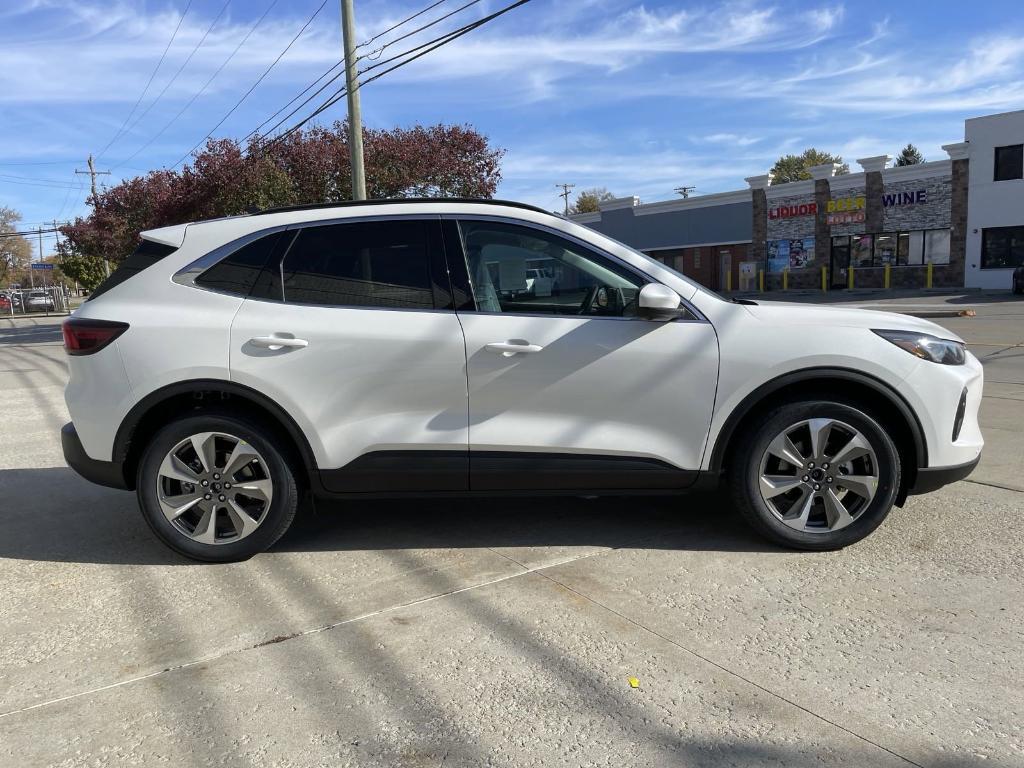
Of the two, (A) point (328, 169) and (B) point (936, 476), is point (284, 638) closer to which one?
(B) point (936, 476)

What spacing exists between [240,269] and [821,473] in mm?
3046

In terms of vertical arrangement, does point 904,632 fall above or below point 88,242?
below

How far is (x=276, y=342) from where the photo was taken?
3.83 m

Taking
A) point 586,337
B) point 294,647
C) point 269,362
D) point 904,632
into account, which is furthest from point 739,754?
point 269,362

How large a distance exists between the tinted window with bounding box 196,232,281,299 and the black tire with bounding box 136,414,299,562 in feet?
2.12

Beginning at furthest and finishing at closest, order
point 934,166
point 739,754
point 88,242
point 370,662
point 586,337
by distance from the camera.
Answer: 1. point 934,166
2. point 88,242
3. point 586,337
4. point 370,662
5. point 739,754

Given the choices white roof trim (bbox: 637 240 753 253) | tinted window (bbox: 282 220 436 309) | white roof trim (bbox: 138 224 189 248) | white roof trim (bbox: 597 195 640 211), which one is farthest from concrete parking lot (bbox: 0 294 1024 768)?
white roof trim (bbox: 597 195 640 211)

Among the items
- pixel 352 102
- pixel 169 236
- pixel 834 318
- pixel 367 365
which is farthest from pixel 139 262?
pixel 352 102

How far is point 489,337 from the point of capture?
150 inches

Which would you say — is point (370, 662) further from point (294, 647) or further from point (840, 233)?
point (840, 233)

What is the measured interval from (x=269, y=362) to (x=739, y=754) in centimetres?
264

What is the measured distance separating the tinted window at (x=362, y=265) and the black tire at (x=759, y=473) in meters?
1.72

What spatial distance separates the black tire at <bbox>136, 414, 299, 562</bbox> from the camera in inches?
153

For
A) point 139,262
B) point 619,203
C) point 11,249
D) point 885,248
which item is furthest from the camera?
point 11,249
